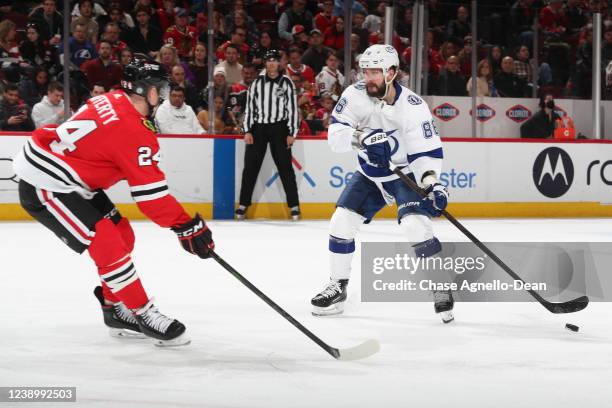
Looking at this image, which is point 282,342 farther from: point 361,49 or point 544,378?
point 361,49

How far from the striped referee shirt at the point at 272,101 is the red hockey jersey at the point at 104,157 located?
4834mm

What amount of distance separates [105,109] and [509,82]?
6.85m

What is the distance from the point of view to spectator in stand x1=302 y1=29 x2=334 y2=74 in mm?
9039

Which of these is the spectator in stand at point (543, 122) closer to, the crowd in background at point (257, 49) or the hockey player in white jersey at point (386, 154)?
the crowd in background at point (257, 49)

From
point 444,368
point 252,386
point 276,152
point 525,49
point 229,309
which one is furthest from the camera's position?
point 525,49

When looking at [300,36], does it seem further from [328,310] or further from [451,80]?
[328,310]

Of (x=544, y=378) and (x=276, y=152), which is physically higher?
(x=276, y=152)

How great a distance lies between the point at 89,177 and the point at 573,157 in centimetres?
670

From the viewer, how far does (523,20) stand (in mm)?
9570

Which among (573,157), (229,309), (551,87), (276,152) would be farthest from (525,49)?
(229,309)

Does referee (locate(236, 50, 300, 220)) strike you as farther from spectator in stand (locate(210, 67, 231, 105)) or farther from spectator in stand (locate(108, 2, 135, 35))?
spectator in stand (locate(108, 2, 135, 35))

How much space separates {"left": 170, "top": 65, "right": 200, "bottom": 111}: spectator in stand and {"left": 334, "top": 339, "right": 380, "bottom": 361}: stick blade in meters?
5.39

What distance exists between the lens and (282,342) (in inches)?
140

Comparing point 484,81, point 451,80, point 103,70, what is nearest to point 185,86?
point 103,70
